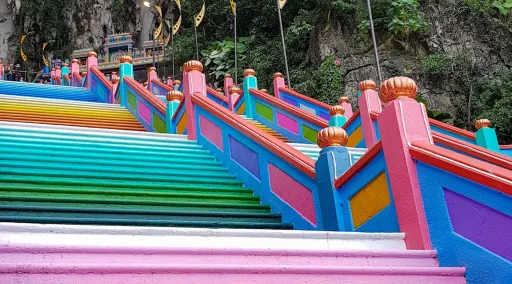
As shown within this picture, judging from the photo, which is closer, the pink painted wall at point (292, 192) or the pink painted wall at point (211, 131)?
the pink painted wall at point (292, 192)

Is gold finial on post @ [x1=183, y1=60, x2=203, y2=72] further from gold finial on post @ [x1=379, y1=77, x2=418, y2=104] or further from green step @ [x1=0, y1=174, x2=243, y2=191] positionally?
gold finial on post @ [x1=379, y1=77, x2=418, y2=104]

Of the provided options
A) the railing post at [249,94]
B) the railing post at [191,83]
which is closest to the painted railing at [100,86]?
the railing post at [249,94]

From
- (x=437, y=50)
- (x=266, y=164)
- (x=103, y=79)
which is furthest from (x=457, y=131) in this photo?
(x=437, y=50)

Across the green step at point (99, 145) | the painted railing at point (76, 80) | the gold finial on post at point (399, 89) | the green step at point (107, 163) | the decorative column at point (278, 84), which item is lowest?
the gold finial on post at point (399, 89)

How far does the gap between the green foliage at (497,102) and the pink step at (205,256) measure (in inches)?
424

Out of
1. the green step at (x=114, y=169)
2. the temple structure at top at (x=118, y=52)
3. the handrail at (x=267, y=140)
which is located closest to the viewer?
the handrail at (x=267, y=140)

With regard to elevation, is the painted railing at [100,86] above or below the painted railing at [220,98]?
above

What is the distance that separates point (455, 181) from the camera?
6.37 ft

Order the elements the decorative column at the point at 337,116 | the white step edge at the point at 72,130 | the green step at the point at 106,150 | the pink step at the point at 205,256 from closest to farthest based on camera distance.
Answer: the pink step at the point at 205,256, the green step at the point at 106,150, the white step edge at the point at 72,130, the decorative column at the point at 337,116

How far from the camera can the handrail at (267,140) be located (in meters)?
2.99

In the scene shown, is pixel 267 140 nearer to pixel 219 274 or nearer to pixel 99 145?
pixel 99 145

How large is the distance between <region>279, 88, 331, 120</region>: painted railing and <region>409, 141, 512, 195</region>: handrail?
5051mm

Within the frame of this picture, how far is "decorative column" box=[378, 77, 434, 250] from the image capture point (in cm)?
209

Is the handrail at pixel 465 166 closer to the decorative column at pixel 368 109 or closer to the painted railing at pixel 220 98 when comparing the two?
the decorative column at pixel 368 109
